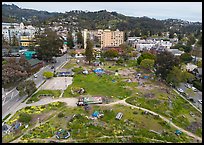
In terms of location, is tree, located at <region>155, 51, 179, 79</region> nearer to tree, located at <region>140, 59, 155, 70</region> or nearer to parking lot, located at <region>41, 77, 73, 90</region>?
tree, located at <region>140, 59, 155, 70</region>

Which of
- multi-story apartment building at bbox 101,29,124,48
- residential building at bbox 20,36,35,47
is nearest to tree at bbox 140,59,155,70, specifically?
multi-story apartment building at bbox 101,29,124,48

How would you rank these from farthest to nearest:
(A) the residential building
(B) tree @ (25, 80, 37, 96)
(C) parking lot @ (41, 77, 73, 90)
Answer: (A) the residential building, (C) parking lot @ (41, 77, 73, 90), (B) tree @ (25, 80, 37, 96)

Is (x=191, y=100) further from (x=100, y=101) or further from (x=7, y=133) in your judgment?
(x=7, y=133)

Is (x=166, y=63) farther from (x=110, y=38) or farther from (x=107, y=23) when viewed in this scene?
(x=107, y=23)

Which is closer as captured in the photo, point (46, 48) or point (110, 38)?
point (46, 48)

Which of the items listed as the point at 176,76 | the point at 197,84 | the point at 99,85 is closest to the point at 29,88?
the point at 99,85

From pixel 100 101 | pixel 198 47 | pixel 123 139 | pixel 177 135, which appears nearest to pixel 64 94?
pixel 100 101
